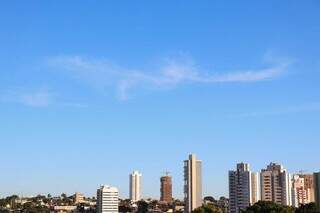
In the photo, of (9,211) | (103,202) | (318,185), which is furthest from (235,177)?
(9,211)

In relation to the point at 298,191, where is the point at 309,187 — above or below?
above

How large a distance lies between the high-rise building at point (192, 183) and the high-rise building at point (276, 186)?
11.5 meters

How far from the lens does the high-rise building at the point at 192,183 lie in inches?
4395

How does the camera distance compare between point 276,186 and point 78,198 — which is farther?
point 78,198

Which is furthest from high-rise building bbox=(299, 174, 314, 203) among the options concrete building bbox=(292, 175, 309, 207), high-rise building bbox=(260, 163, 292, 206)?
high-rise building bbox=(260, 163, 292, 206)

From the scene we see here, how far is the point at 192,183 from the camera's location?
371 feet

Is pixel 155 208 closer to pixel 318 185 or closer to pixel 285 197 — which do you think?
pixel 285 197

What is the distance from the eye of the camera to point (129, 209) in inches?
5531

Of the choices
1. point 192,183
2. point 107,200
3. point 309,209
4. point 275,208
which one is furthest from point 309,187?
point 275,208

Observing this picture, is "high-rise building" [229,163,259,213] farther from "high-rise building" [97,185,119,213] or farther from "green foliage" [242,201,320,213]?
"green foliage" [242,201,320,213]

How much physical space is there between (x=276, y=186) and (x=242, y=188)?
618 cm

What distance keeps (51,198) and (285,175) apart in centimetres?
8729

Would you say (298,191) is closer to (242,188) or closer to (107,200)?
(242,188)

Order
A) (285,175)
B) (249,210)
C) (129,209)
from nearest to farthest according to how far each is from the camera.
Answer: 1. (249,210)
2. (285,175)
3. (129,209)
